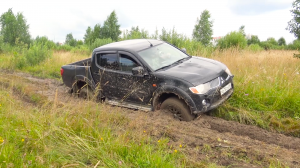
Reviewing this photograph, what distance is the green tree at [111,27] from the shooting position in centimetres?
4309

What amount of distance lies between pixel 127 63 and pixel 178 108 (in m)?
1.62

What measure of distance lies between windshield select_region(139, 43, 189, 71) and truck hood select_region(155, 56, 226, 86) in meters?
0.29

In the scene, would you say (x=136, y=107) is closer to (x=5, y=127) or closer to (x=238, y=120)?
(x=238, y=120)

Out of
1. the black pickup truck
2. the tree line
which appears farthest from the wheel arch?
the tree line

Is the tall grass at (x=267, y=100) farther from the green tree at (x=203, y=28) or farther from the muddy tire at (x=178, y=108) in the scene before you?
the green tree at (x=203, y=28)

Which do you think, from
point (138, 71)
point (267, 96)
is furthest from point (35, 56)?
point (267, 96)

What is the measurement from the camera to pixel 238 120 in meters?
5.92

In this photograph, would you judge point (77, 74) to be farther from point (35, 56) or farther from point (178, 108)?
point (35, 56)

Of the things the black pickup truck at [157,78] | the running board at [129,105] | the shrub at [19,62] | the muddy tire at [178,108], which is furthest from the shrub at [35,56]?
the muddy tire at [178,108]

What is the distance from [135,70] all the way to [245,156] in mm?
2776

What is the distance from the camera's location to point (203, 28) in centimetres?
4653

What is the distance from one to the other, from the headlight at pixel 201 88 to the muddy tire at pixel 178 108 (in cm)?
39

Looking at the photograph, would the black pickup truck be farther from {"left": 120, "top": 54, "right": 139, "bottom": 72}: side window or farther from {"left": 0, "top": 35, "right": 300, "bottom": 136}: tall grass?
{"left": 0, "top": 35, "right": 300, "bottom": 136}: tall grass

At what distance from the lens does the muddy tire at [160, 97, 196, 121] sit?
5.46 m
